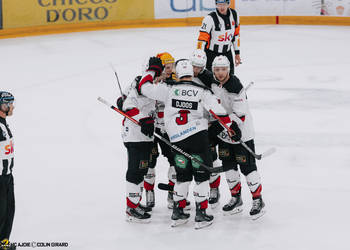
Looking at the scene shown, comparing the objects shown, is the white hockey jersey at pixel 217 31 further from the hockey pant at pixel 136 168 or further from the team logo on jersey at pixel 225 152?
the hockey pant at pixel 136 168

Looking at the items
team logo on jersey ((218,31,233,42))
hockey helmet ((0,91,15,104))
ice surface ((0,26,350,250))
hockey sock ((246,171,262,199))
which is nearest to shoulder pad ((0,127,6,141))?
hockey helmet ((0,91,15,104))

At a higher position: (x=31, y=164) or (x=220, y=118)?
(x=220, y=118)

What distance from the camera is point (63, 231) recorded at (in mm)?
4754

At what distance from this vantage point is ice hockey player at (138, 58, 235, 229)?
15.0 ft

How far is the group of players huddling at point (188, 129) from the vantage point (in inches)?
181

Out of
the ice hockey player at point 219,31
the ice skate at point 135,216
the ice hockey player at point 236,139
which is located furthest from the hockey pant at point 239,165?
the ice hockey player at point 219,31

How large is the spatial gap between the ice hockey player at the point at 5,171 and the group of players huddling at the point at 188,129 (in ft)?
3.33

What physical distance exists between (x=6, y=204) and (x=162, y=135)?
4.69ft

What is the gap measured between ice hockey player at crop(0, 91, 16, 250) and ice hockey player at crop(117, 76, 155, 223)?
3.32 feet

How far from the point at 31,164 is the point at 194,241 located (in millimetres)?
2303

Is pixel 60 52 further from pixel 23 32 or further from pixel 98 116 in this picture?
pixel 98 116

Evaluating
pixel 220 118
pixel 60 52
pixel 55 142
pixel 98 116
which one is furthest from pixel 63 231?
pixel 60 52

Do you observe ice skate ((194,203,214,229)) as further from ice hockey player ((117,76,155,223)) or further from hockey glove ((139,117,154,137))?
hockey glove ((139,117,154,137))

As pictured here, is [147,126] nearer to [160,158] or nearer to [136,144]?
[136,144]
